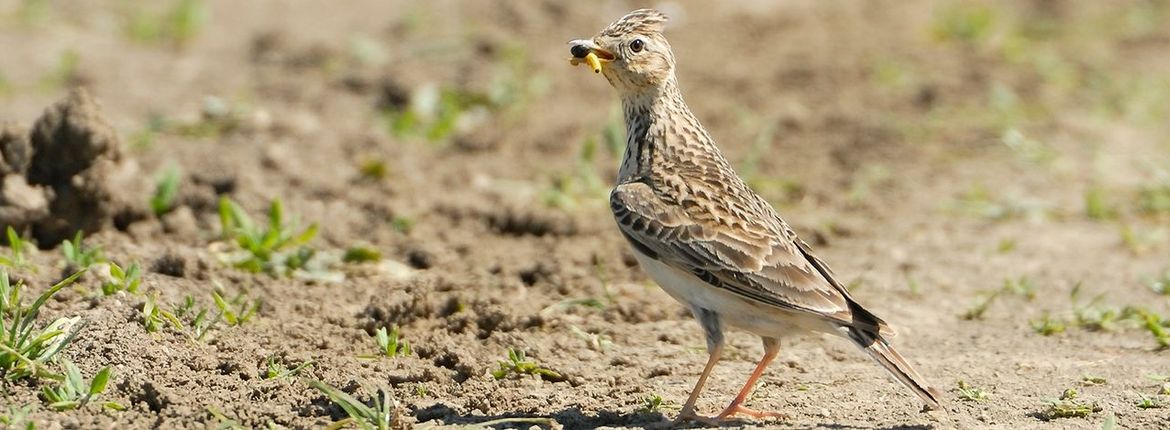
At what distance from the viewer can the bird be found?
19.4 ft

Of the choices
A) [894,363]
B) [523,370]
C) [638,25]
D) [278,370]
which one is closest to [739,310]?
[894,363]

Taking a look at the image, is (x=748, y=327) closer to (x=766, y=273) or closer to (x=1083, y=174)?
(x=766, y=273)

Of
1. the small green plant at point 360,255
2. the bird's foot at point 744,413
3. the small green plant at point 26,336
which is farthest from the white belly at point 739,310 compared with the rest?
the small green plant at point 26,336

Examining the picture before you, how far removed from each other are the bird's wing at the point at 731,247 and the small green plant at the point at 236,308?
158 cm

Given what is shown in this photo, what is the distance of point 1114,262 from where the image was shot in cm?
864

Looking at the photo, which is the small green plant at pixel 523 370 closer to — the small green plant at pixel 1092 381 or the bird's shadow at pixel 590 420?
the bird's shadow at pixel 590 420

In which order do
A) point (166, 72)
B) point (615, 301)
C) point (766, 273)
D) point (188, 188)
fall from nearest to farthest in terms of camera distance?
point (766, 273) < point (615, 301) < point (188, 188) < point (166, 72)

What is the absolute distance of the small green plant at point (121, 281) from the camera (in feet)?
21.2

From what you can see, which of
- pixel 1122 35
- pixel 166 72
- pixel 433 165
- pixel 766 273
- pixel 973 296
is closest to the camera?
pixel 766 273

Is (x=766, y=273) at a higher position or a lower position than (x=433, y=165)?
higher

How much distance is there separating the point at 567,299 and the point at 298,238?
137cm

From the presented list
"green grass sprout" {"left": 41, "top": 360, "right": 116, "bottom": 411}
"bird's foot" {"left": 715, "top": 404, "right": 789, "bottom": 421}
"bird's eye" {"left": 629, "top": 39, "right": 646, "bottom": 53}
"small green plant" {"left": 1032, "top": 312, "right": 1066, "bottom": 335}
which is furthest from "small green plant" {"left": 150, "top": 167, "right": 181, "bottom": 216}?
"small green plant" {"left": 1032, "top": 312, "right": 1066, "bottom": 335}

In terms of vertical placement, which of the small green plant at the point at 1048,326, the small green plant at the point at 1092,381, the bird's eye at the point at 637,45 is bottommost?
the small green plant at the point at 1048,326

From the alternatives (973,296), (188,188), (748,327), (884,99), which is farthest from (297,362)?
(884,99)
